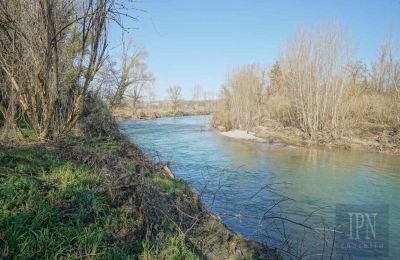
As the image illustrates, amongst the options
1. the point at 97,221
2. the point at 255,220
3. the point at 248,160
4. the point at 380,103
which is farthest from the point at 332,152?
the point at 97,221

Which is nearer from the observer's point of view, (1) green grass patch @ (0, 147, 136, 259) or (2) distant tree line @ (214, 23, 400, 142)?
(1) green grass patch @ (0, 147, 136, 259)

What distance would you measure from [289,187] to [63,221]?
27.4ft

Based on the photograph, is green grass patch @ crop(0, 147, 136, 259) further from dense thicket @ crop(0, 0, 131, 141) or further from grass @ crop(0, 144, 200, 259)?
dense thicket @ crop(0, 0, 131, 141)

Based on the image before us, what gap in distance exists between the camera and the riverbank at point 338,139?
20312 millimetres

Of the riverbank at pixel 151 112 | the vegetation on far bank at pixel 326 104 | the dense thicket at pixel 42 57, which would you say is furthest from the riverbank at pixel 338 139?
the dense thicket at pixel 42 57

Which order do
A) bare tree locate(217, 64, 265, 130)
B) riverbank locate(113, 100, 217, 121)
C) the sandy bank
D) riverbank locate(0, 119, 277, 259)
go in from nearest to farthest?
riverbank locate(0, 119, 277, 259) < the sandy bank < bare tree locate(217, 64, 265, 130) < riverbank locate(113, 100, 217, 121)

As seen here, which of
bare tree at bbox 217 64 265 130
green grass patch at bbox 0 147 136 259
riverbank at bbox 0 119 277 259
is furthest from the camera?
bare tree at bbox 217 64 265 130

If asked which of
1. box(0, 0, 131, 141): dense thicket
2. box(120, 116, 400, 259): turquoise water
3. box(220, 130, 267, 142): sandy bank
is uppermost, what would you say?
box(0, 0, 131, 141): dense thicket

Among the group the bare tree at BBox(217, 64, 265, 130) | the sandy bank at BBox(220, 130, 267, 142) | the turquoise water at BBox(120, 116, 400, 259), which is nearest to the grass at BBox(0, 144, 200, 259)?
the turquoise water at BBox(120, 116, 400, 259)

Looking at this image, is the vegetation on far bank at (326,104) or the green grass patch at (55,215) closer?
the green grass patch at (55,215)

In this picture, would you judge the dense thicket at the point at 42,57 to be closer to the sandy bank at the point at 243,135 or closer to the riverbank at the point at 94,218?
the riverbank at the point at 94,218

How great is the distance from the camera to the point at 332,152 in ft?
62.5

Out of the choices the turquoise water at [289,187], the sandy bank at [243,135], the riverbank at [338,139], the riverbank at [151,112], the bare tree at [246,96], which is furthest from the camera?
the riverbank at [151,112]

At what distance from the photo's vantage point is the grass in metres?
3.43
